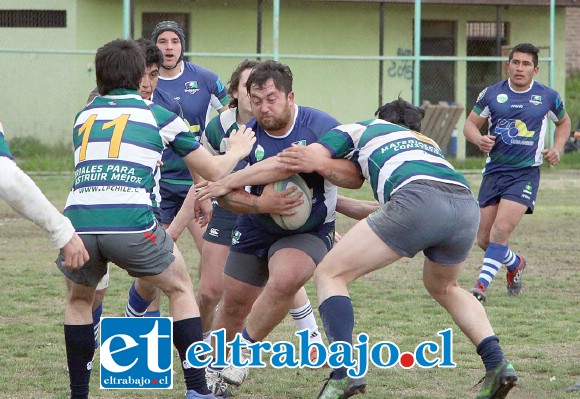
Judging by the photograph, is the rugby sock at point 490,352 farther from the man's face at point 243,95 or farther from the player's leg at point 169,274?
the man's face at point 243,95

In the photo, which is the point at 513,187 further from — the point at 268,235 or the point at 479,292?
the point at 268,235

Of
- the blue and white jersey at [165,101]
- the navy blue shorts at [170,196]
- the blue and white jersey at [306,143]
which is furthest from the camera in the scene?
the navy blue shorts at [170,196]

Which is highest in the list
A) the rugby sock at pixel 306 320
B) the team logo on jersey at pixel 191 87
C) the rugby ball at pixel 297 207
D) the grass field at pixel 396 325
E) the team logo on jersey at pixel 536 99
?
the team logo on jersey at pixel 191 87

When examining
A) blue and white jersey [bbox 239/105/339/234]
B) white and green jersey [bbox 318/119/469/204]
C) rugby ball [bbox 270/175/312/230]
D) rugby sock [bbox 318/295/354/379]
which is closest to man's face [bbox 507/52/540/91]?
blue and white jersey [bbox 239/105/339/234]

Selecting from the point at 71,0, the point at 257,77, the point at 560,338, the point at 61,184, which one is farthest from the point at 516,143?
the point at 71,0

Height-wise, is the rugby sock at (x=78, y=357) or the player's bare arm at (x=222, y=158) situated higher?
the player's bare arm at (x=222, y=158)

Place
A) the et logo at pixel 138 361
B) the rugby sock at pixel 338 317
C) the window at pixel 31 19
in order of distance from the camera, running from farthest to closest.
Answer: the window at pixel 31 19, the et logo at pixel 138 361, the rugby sock at pixel 338 317

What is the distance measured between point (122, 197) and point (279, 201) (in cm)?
94

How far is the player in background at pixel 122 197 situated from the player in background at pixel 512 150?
4.07 meters

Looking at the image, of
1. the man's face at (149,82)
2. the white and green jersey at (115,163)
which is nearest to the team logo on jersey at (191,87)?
the man's face at (149,82)

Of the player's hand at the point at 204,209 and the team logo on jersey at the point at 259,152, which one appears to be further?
the player's hand at the point at 204,209

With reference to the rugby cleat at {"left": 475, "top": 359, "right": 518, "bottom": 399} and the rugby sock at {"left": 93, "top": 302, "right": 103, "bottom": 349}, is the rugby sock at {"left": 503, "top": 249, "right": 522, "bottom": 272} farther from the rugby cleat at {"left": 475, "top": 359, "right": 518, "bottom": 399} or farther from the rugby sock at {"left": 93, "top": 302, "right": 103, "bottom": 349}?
the rugby sock at {"left": 93, "top": 302, "right": 103, "bottom": 349}

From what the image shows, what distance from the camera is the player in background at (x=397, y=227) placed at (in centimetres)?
533

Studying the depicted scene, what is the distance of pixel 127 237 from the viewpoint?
5.20 meters
